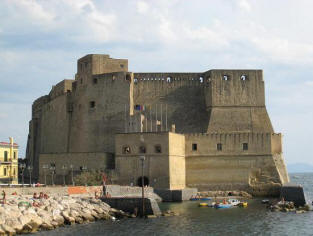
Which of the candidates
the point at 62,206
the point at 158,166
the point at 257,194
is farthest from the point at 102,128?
the point at 62,206

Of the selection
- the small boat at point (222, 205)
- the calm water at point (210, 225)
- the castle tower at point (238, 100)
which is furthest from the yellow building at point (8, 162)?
the small boat at point (222, 205)

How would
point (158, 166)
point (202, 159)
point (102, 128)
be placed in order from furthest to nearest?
point (102, 128) → point (202, 159) → point (158, 166)

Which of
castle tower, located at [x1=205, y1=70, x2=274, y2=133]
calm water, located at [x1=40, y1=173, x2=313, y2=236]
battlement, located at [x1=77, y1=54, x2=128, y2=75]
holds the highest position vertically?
battlement, located at [x1=77, y1=54, x2=128, y2=75]

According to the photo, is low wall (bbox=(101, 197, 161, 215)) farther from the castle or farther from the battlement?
the battlement

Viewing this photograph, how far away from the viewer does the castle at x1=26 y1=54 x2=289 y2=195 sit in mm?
41281

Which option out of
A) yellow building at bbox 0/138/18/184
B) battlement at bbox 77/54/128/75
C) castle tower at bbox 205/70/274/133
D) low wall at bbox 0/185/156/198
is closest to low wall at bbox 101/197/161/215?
low wall at bbox 0/185/156/198

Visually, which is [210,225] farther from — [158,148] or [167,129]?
[167,129]

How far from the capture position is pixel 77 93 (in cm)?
5028

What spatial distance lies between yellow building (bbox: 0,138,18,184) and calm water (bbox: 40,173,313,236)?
18062 millimetres

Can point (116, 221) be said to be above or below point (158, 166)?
below

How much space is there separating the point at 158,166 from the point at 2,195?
15.2 m

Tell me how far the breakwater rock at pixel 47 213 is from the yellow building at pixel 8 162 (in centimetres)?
1563

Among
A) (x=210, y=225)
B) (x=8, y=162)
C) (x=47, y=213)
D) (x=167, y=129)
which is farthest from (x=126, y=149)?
(x=210, y=225)

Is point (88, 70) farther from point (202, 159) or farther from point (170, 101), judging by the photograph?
point (202, 159)
